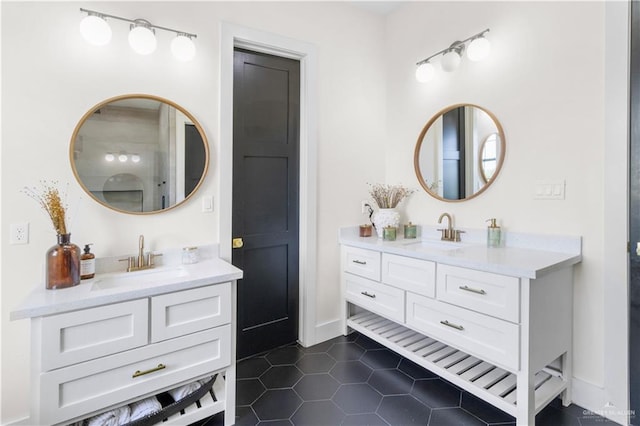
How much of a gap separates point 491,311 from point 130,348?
1.84 metres

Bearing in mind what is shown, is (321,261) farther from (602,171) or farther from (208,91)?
(602,171)

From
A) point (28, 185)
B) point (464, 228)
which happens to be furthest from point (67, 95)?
point (464, 228)

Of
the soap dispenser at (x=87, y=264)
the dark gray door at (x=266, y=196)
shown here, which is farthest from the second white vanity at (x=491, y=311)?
the soap dispenser at (x=87, y=264)

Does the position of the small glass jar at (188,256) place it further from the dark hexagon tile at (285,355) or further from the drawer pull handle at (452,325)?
the drawer pull handle at (452,325)

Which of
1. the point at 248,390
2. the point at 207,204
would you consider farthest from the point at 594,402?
the point at 207,204

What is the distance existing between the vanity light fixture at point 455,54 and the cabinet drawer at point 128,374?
94.5 inches

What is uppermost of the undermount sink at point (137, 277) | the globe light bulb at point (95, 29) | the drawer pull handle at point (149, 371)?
the globe light bulb at point (95, 29)

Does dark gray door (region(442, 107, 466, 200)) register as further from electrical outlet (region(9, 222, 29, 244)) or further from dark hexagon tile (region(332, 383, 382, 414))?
electrical outlet (region(9, 222, 29, 244))

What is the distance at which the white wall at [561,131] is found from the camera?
1.83m

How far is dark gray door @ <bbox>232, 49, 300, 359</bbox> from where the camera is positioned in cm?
247

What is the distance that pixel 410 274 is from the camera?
224cm

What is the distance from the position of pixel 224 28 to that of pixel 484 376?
2827mm

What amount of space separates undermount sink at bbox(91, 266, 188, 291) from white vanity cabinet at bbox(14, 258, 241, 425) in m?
0.12

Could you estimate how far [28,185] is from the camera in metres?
1.73
